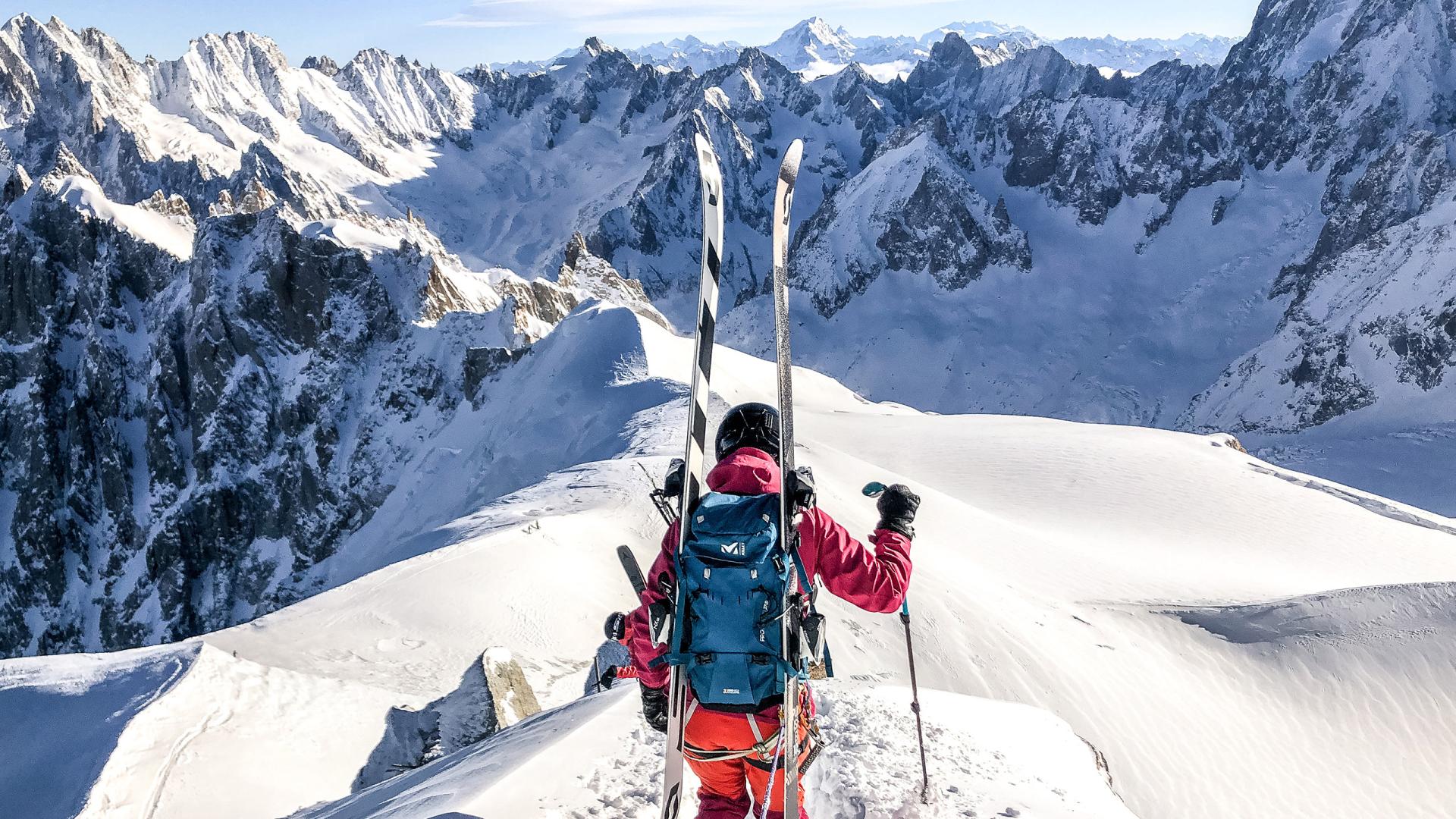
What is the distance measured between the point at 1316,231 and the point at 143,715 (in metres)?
146

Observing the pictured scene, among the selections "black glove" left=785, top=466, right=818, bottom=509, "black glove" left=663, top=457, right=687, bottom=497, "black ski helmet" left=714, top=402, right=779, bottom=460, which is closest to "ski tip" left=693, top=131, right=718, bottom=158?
"black ski helmet" left=714, top=402, right=779, bottom=460

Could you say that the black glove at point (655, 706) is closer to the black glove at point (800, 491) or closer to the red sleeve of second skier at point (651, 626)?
the red sleeve of second skier at point (651, 626)

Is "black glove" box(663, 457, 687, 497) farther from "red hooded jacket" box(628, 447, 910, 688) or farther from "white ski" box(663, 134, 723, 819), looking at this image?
"red hooded jacket" box(628, 447, 910, 688)

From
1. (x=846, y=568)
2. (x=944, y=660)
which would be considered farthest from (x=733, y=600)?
(x=944, y=660)

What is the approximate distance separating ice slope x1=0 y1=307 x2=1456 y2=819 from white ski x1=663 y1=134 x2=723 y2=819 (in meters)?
1.31

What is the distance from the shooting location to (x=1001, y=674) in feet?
49.7

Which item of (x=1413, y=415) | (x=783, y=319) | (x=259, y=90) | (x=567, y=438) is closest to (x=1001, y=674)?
(x=783, y=319)

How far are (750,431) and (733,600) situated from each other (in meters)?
1.11

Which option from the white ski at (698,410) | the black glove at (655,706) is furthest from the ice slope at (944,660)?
the white ski at (698,410)

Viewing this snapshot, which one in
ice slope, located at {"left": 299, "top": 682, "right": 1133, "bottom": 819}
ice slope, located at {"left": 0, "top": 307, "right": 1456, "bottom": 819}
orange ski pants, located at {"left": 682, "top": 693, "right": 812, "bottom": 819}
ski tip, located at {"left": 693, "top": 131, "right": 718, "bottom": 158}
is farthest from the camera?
ice slope, located at {"left": 0, "top": 307, "right": 1456, "bottom": 819}

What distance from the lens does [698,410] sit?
5609 mm

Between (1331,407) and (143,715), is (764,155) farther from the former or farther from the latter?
(143,715)

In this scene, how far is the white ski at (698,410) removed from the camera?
4.88 meters

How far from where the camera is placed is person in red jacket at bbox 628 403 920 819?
4.84 metres
